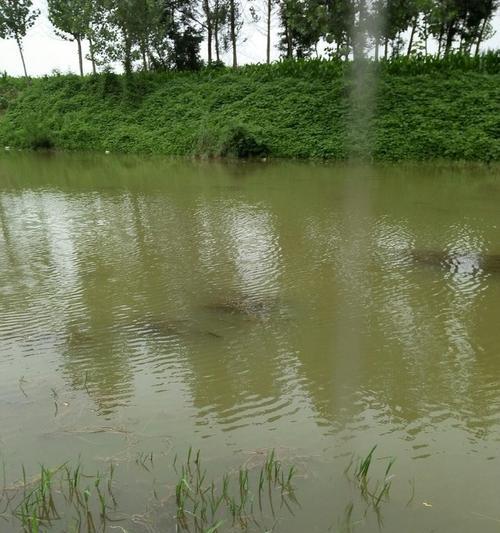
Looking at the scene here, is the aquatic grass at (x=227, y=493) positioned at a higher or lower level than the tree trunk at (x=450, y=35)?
lower

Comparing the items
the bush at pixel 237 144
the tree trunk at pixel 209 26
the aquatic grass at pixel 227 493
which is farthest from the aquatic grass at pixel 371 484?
the tree trunk at pixel 209 26

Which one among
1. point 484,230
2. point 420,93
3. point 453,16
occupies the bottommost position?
point 484,230

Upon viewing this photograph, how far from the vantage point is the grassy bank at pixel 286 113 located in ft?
53.7

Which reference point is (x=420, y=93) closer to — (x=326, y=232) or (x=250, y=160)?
(x=250, y=160)

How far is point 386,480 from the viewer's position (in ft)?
8.41

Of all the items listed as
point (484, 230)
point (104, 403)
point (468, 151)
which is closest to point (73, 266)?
point (104, 403)

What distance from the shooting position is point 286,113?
18.9 m

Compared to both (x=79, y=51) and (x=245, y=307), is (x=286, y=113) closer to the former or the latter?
(x=79, y=51)

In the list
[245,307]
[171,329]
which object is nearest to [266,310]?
[245,307]

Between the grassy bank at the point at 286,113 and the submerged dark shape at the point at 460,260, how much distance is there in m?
9.80

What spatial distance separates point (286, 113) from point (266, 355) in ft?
52.9

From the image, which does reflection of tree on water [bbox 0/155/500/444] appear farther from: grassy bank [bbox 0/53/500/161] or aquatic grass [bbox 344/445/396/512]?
grassy bank [bbox 0/53/500/161]

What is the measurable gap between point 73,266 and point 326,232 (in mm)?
3692

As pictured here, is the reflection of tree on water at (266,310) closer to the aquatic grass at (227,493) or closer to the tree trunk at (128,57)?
the aquatic grass at (227,493)
